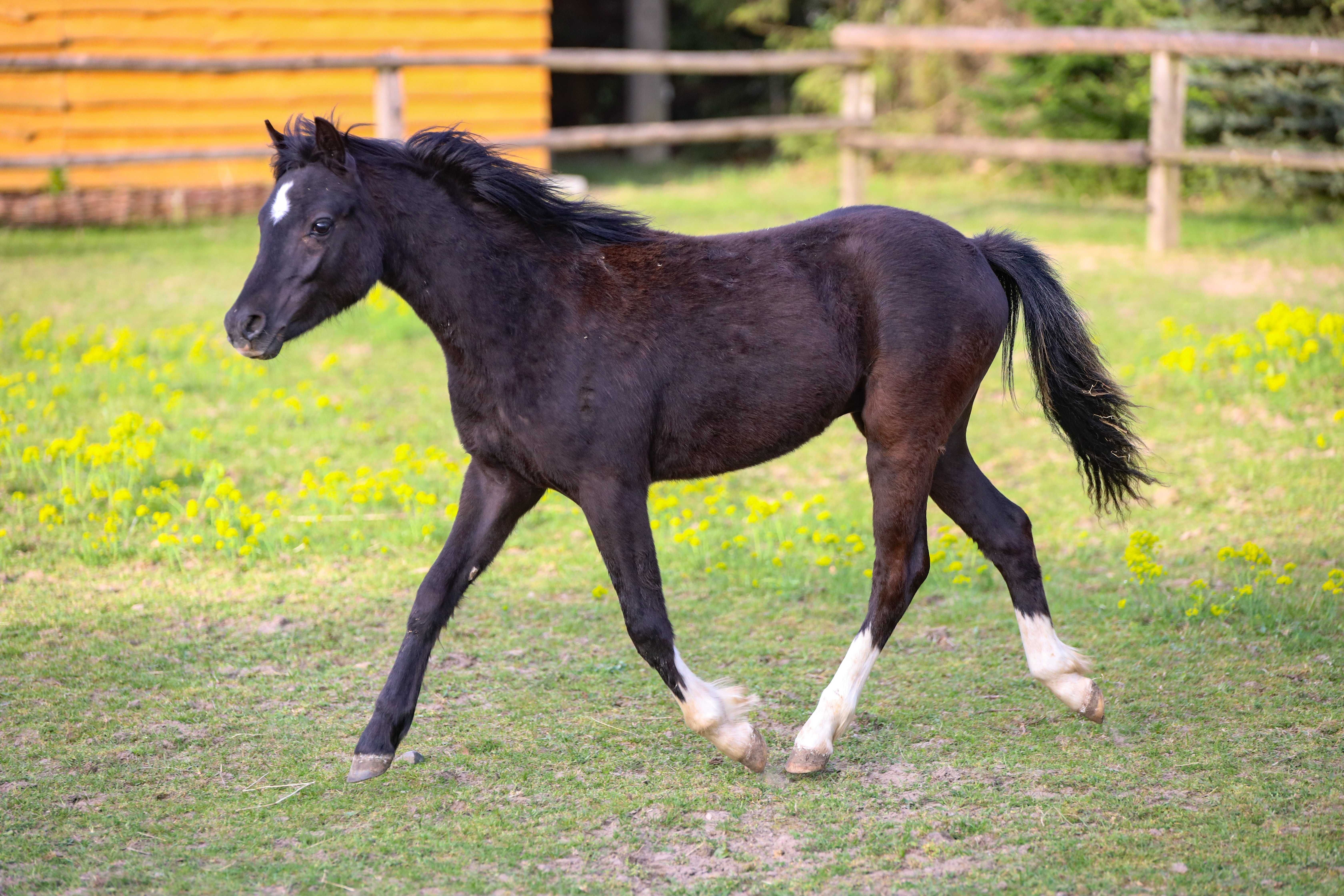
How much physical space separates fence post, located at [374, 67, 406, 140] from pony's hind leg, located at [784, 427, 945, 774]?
854cm

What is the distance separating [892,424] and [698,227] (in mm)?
8621

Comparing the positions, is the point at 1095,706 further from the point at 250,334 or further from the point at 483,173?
the point at 250,334

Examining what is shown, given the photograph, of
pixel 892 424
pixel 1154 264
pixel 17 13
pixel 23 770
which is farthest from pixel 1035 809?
pixel 17 13

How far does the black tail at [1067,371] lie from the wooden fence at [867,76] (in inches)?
258

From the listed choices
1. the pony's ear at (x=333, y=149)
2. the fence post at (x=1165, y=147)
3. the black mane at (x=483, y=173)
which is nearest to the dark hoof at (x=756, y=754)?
the black mane at (x=483, y=173)

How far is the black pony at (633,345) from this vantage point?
3.54 metres

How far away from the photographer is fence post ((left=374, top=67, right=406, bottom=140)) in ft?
36.8

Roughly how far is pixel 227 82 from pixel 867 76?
271 inches

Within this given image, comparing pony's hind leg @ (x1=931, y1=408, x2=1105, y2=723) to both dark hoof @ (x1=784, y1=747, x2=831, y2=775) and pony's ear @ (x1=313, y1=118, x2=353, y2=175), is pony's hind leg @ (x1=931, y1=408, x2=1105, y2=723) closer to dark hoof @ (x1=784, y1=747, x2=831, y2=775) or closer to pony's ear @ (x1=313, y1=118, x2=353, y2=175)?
dark hoof @ (x1=784, y1=747, x2=831, y2=775)

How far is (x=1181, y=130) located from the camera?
10.7m

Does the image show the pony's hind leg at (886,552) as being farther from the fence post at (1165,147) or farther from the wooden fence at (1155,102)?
the fence post at (1165,147)

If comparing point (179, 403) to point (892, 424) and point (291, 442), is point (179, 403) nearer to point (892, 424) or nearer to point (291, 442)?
point (291, 442)

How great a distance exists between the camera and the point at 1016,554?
4004 millimetres

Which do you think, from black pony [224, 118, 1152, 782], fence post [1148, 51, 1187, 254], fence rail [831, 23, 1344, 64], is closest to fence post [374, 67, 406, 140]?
fence rail [831, 23, 1344, 64]
